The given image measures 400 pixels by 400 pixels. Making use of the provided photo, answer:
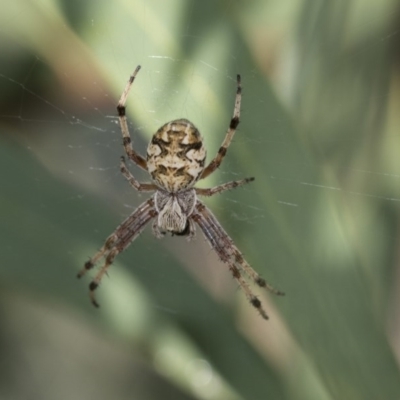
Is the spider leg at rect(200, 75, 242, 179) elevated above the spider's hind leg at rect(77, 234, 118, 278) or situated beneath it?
elevated above

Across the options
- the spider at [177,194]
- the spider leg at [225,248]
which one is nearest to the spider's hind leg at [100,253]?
the spider at [177,194]

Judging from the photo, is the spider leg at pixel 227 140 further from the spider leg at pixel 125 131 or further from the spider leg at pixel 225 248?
the spider leg at pixel 225 248

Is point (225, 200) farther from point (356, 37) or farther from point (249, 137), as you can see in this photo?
point (356, 37)

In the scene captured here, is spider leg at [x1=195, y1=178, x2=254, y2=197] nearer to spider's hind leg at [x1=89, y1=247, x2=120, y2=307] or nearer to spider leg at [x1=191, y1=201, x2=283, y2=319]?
spider leg at [x1=191, y1=201, x2=283, y2=319]

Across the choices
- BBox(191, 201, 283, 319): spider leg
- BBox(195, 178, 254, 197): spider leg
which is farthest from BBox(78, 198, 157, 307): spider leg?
BBox(195, 178, 254, 197): spider leg

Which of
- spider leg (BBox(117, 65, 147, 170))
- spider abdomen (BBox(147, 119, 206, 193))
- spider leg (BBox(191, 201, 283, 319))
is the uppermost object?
spider leg (BBox(191, 201, 283, 319))

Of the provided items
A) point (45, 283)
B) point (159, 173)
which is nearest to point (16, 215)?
point (45, 283)

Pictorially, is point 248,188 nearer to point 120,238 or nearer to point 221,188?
point 221,188

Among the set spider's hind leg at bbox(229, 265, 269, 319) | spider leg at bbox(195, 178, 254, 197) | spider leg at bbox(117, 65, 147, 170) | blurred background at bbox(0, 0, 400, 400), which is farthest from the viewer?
spider's hind leg at bbox(229, 265, 269, 319)
